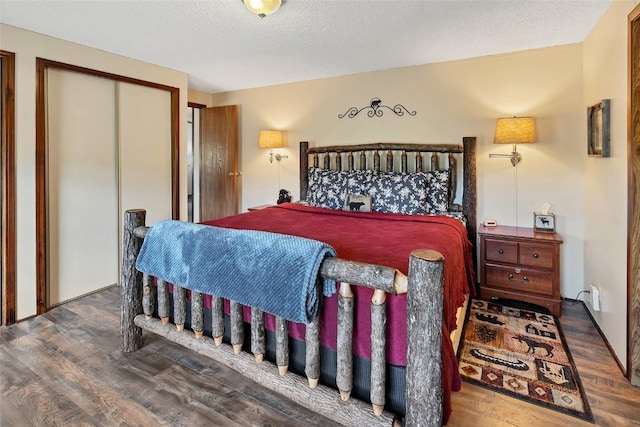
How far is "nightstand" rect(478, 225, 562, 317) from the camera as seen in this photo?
2.76 m

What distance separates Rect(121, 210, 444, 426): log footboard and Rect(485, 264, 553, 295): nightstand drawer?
204cm

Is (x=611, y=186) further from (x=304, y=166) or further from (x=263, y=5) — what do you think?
(x=304, y=166)

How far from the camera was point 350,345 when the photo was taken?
4.55 ft

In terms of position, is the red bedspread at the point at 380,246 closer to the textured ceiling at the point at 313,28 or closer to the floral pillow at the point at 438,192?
the floral pillow at the point at 438,192

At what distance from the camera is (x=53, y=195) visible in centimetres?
294

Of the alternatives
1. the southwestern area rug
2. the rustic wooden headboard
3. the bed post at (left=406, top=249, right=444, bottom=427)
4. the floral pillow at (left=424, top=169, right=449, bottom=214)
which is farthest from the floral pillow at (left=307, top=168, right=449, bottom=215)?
the bed post at (left=406, top=249, right=444, bottom=427)

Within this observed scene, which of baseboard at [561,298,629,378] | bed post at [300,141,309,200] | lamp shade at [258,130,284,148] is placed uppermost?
lamp shade at [258,130,284,148]

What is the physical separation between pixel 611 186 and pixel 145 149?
399 centimetres

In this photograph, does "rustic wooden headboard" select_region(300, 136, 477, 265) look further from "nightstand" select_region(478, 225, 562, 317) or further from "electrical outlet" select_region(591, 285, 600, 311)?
"electrical outlet" select_region(591, 285, 600, 311)

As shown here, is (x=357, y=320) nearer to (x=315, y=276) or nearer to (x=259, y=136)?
(x=315, y=276)

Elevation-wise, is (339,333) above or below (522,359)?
above

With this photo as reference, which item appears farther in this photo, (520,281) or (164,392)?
(520,281)

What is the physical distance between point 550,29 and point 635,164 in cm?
141

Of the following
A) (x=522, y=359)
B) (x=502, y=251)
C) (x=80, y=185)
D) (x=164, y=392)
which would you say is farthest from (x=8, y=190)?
(x=502, y=251)
